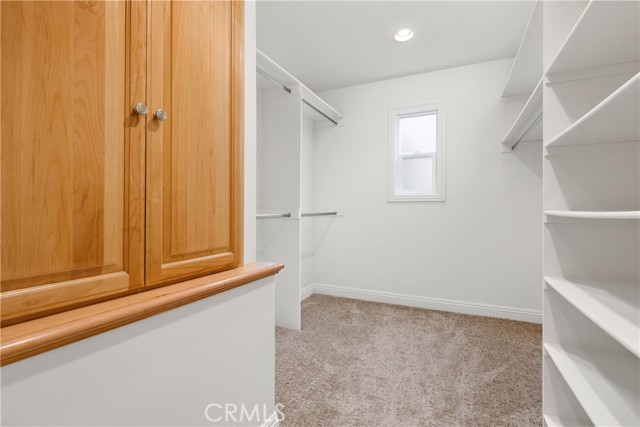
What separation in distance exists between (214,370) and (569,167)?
1748mm

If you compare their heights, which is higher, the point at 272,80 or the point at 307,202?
the point at 272,80

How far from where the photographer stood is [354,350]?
2182 mm

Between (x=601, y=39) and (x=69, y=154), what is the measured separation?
179cm

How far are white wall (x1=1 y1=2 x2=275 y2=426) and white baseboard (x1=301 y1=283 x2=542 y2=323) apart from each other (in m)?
2.10

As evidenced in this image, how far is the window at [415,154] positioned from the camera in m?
3.10

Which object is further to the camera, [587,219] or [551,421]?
[551,421]

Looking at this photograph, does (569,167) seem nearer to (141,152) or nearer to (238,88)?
(238,88)

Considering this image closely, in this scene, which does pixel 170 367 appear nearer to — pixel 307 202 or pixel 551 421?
pixel 551 421

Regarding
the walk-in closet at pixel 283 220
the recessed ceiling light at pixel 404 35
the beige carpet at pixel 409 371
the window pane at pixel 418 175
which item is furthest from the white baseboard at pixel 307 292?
the recessed ceiling light at pixel 404 35

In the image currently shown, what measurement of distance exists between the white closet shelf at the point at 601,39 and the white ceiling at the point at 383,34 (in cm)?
112

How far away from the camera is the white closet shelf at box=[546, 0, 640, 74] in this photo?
94 centimetres

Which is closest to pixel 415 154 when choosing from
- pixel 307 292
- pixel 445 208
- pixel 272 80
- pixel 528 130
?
pixel 445 208

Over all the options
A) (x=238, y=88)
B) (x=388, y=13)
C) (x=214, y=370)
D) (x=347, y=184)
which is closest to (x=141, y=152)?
(x=238, y=88)

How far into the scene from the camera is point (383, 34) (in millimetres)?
2408
